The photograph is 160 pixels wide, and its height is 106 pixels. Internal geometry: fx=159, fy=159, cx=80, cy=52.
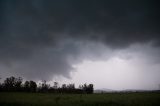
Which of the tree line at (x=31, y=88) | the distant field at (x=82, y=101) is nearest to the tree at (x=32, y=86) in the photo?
the tree line at (x=31, y=88)

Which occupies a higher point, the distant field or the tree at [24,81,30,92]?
the tree at [24,81,30,92]

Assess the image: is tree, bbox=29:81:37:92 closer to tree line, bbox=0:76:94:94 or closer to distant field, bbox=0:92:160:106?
tree line, bbox=0:76:94:94

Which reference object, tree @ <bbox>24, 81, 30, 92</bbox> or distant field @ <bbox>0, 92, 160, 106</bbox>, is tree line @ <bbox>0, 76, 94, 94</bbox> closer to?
tree @ <bbox>24, 81, 30, 92</bbox>

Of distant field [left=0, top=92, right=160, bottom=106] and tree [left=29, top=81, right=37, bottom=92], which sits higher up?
tree [left=29, top=81, right=37, bottom=92]

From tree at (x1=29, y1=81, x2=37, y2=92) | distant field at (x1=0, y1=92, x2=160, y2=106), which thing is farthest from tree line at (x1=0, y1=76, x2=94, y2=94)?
distant field at (x1=0, y1=92, x2=160, y2=106)

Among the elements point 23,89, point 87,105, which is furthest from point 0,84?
point 87,105

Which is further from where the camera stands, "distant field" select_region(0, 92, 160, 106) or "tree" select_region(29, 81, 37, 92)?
"tree" select_region(29, 81, 37, 92)

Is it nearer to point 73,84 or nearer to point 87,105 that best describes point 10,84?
point 73,84

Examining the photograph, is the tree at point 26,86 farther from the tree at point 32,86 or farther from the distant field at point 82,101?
the distant field at point 82,101

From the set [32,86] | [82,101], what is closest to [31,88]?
[32,86]

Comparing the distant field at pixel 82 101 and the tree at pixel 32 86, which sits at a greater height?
the tree at pixel 32 86

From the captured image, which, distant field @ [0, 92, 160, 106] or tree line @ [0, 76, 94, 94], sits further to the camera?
tree line @ [0, 76, 94, 94]

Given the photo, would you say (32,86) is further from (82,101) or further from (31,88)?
(82,101)

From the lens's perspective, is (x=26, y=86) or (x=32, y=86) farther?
(x=26, y=86)
